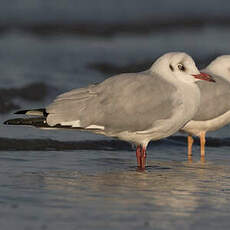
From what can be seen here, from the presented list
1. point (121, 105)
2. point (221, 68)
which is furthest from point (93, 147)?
point (221, 68)

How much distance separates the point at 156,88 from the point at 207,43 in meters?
8.97

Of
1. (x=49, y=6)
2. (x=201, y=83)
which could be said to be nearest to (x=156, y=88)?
(x=201, y=83)

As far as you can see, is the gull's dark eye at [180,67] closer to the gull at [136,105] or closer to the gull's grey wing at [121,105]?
the gull at [136,105]

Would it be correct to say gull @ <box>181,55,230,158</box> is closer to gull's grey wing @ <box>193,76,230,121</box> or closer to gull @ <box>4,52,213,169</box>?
gull's grey wing @ <box>193,76,230,121</box>

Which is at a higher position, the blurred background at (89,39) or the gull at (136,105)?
the blurred background at (89,39)

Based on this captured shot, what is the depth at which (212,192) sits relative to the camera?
6523mm

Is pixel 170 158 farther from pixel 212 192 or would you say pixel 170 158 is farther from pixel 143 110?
pixel 212 192

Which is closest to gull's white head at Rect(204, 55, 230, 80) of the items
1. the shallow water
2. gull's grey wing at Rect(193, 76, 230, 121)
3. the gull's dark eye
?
gull's grey wing at Rect(193, 76, 230, 121)

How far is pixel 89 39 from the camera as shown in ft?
54.7

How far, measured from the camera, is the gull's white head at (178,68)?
7.70 metres

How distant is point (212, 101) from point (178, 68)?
3.53ft

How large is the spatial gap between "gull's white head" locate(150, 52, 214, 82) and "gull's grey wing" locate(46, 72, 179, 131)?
0.10 meters

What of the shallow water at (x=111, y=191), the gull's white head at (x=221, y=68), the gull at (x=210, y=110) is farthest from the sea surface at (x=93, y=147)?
the gull's white head at (x=221, y=68)

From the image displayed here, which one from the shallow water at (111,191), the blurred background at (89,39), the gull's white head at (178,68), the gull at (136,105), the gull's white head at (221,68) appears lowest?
the shallow water at (111,191)
